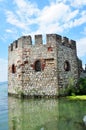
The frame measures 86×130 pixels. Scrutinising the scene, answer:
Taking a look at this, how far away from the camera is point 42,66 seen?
1903 cm

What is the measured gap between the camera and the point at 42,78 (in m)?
18.9

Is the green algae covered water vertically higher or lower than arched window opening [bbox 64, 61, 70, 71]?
lower

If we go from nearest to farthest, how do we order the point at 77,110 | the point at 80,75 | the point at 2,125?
the point at 2,125
the point at 77,110
the point at 80,75

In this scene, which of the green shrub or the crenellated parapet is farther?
the green shrub

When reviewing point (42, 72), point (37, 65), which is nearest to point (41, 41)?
point (37, 65)

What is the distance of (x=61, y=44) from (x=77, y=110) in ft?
25.4

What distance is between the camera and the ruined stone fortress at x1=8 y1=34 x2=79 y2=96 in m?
18.8

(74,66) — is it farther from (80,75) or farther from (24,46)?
(24,46)

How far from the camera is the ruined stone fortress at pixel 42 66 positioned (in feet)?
61.8

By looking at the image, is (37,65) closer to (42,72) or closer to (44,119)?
(42,72)

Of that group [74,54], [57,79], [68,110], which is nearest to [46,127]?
[68,110]

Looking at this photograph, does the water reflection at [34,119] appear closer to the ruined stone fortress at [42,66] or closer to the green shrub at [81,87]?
the ruined stone fortress at [42,66]

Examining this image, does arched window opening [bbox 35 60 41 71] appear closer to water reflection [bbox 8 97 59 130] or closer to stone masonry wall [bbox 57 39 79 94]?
stone masonry wall [bbox 57 39 79 94]

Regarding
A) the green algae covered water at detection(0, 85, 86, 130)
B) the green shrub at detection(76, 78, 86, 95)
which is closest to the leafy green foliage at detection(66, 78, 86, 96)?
the green shrub at detection(76, 78, 86, 95)
